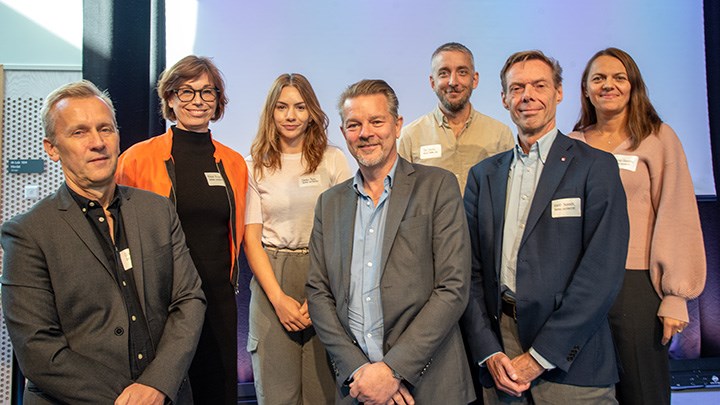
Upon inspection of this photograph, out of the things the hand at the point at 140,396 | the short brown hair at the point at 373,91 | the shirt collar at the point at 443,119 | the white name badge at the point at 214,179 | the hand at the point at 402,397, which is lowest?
the hand at the point at 402,397

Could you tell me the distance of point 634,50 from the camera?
3.98 meters

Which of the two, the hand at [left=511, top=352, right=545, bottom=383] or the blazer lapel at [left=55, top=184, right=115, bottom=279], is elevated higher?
the blazer lapel at [left=55, top=184, right=115, bottom=279]

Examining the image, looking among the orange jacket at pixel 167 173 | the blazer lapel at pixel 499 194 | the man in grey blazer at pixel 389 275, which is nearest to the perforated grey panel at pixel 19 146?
the orange jacket at pixel 167 173

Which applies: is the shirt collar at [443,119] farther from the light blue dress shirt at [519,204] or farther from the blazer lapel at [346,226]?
the blazer lapel at [346,226]

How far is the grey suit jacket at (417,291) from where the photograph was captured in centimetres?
176

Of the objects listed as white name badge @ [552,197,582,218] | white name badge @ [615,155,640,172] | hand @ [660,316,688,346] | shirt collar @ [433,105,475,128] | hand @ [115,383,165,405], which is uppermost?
shirt collar @ [433,105,475,128]

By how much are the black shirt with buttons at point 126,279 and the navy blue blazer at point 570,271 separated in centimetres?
114

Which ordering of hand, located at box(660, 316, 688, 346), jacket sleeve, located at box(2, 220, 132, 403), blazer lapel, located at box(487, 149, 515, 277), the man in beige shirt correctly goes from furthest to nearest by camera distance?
the man in beige shirt
hand, located at box(660, 316, 688, 346)
blazer lapel, located at box(487, 149, 515, 277)
jacket sleeve, located at box(2, 220, 132, 403)

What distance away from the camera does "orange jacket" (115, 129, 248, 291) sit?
2.25 m

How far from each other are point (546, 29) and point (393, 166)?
2.58 meters

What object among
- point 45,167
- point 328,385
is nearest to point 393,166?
point 328,385

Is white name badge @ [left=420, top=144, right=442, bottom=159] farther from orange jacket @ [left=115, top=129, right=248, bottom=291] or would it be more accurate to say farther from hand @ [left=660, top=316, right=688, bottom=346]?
hand @ [left=660, top=316, right=688, bottom=346]

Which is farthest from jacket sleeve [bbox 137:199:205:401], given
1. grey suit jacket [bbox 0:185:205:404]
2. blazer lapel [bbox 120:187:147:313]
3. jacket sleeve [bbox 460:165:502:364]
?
jacket sleeve [bbox 460:165:502:364]

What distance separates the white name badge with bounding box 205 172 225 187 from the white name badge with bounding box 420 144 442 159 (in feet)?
3.78
